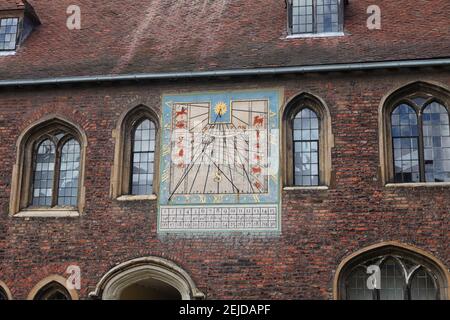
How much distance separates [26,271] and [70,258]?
107cm

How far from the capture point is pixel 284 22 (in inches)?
714

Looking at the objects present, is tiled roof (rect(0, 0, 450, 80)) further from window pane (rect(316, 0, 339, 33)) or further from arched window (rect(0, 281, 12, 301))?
arched window (rect(0, 281, 12, 301))

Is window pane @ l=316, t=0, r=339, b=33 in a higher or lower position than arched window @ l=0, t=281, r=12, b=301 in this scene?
higher

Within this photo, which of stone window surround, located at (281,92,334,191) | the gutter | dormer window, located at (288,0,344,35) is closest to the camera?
the gutter

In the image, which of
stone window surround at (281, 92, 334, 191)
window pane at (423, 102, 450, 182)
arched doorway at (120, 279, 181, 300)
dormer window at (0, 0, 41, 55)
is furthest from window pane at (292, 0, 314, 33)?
dormer window at (0, 0, 41, 55)

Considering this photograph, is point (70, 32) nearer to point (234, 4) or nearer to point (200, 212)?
point (234, 4)

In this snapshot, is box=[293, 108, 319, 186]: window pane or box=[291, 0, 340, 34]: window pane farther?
box=[291, 0, 340, 34]: window pane

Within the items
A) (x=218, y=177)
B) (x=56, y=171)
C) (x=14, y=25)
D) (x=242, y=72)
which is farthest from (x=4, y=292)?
(x=242, y=72)

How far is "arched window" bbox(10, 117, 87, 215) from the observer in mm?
16688

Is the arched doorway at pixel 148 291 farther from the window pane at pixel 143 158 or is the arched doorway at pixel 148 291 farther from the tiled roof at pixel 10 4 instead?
the tiled roof at pixel 10 4

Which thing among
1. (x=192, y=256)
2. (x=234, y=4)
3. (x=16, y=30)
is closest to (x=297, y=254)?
(x=192, y=256)

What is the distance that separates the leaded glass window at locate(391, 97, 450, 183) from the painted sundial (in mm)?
2731

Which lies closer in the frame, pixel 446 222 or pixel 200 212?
pixel 446 222

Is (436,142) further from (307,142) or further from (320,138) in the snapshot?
(307,142)
